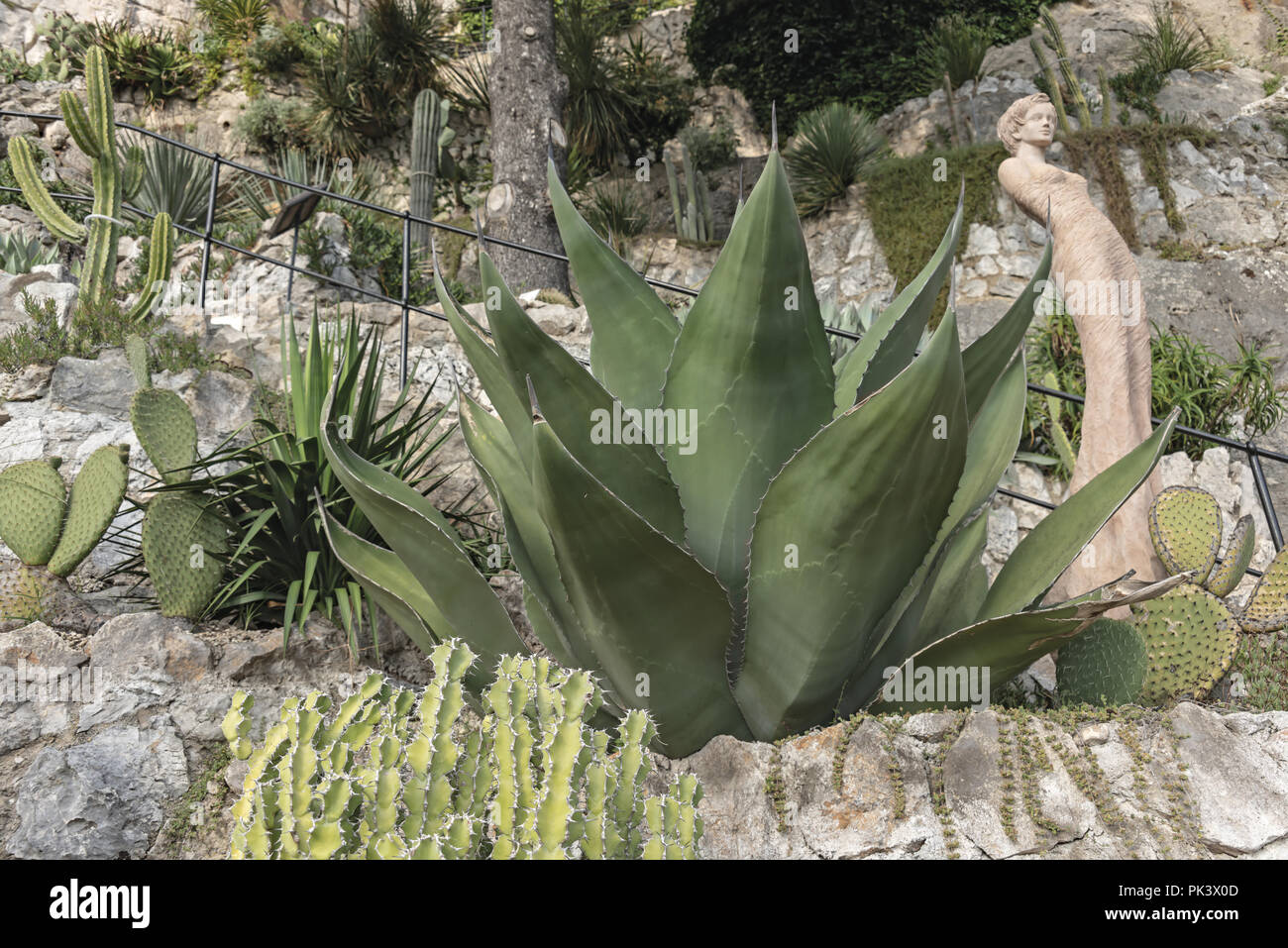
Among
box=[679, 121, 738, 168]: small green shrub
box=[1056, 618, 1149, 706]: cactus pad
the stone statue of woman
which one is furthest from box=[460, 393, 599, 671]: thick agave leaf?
box=[679, 121, 738, 168]: small green shrub

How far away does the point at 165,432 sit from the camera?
8.95 feet

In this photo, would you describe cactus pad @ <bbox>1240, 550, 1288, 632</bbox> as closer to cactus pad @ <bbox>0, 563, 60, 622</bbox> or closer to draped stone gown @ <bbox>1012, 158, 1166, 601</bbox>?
draped stone gown @ <bbox>1012, 158, 1166, 601</bbox>

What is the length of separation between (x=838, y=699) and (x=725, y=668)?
0.22 m

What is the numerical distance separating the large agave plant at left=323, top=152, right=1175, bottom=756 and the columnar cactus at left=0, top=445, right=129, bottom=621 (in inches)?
50.9

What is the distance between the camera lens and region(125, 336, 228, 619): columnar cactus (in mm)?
2445

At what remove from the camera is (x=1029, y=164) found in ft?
10.5

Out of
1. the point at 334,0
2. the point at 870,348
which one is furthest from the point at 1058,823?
the point at 334,0

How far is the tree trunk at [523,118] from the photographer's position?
696cm

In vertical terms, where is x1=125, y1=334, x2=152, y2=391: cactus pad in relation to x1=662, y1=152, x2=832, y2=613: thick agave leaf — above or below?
above

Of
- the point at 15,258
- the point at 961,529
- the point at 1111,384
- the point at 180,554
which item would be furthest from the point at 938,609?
the point at 15,258

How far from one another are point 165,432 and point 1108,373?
115 inches

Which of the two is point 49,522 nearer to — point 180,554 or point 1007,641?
point 180,554

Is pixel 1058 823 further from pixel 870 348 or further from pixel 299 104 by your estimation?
pixel 299 104

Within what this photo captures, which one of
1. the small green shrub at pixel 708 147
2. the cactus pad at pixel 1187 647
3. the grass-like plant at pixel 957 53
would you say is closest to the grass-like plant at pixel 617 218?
the small green shrub at pixel 708 147
